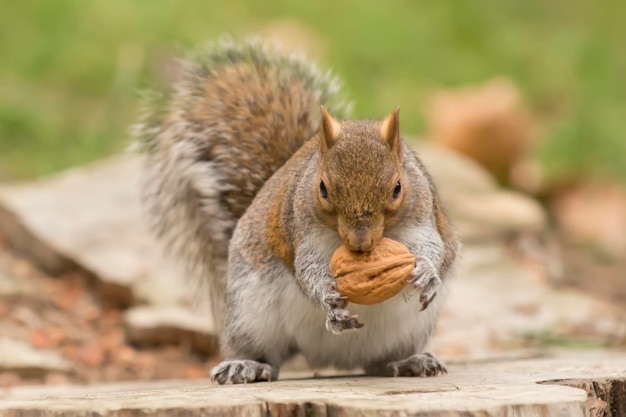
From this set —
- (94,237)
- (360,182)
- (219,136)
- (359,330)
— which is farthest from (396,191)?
(94,237)

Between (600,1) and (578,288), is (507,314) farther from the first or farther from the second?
(600,1)

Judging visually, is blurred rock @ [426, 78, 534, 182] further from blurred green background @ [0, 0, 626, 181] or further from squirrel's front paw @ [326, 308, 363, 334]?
squirrel's front paw @ [326, 308, 363, 334]

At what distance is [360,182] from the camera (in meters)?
→ 1.92

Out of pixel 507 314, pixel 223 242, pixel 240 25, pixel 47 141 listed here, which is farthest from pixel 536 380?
pixel 240 25

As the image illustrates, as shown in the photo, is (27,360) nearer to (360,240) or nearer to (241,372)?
(241,372)

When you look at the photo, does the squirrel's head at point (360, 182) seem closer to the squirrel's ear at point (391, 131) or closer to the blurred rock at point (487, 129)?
the squirrel's ear at point (391, 131)

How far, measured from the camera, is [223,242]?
2.64 metres

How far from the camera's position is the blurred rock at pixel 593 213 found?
536 centimetres

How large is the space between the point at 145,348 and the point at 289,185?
5.06ft

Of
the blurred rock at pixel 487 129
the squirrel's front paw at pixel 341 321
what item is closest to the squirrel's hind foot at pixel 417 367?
the squirrel's front paw at pixel 341 321

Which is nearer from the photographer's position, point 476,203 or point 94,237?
point 94,237

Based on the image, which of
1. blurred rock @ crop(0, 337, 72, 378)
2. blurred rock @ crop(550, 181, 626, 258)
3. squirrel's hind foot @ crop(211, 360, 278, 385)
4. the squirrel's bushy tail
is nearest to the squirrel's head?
squirrel's hind foot @ crop(211, 360, 278, 385)

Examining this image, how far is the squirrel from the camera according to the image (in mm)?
2010

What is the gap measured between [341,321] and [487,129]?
12.4ft
